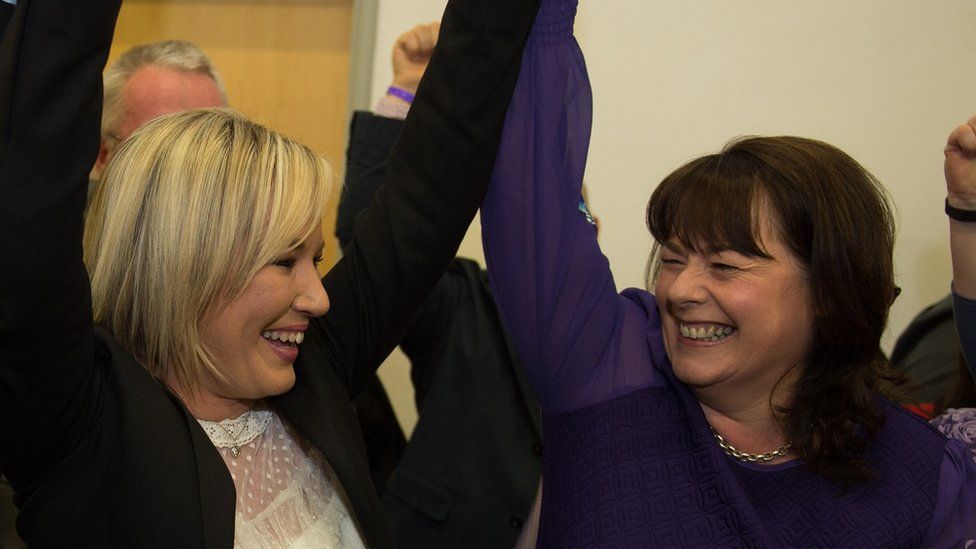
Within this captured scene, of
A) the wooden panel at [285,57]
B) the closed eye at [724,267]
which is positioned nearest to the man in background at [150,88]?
the wooden panel at [285,57]

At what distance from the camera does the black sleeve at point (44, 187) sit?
89cm

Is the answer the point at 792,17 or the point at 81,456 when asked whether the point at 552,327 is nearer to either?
the point at 81,456

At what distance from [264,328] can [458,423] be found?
853mm

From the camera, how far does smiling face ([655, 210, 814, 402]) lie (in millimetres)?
1340

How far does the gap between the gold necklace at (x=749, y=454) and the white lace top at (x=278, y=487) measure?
1.67 ft

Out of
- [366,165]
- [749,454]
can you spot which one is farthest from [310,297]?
[366,165]

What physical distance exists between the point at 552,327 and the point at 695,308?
20 centimetres

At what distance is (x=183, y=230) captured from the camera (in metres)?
1.15

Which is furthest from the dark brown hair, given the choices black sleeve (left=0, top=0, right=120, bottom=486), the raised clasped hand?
black sleeve (left=0, top=0, right=120, bottom=486)

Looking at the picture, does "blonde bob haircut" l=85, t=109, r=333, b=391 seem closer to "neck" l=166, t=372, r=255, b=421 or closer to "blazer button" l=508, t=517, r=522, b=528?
"neck" l=166, t=372, r=255, b=421

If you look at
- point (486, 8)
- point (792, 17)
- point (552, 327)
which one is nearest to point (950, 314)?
point (792, 17)

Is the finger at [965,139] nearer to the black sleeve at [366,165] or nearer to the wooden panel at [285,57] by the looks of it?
the black sleeve at [366,165]

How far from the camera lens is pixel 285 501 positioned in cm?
124

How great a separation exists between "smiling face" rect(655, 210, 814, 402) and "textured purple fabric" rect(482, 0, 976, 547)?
2.3 inches
